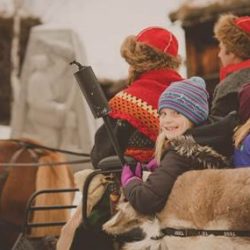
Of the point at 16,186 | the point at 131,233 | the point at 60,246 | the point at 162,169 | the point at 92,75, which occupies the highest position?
the point at 92,75

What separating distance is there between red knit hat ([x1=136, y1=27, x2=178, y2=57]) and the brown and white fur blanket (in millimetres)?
950

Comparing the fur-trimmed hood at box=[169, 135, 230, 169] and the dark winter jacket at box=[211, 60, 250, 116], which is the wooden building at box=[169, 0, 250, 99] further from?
the fur-trimmed hood at box=[169, 135, 230, 169]

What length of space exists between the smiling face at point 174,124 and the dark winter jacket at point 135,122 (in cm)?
52

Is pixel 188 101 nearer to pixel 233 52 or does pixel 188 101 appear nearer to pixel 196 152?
pixel 196 152

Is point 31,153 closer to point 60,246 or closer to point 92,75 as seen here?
point 60,246

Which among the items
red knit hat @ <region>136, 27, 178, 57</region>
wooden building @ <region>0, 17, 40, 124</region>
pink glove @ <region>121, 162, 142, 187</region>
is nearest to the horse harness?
red knit hat @ <region>136, 27, 178, 57</region>

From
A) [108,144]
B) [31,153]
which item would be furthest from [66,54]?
[108,144]

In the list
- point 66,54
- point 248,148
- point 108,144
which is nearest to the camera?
point 248,148

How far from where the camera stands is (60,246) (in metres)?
3.30

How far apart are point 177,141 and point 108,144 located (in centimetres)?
70

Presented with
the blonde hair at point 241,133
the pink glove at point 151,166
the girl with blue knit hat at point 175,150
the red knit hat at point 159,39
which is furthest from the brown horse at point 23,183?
the blonde hair at point 241,133

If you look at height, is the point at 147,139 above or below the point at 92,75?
below

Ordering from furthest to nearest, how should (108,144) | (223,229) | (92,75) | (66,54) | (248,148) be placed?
1. (66,54)
2. (108,144)
3. (92,75)
4. (248,148)
5. (223,229)

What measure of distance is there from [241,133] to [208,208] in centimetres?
35
